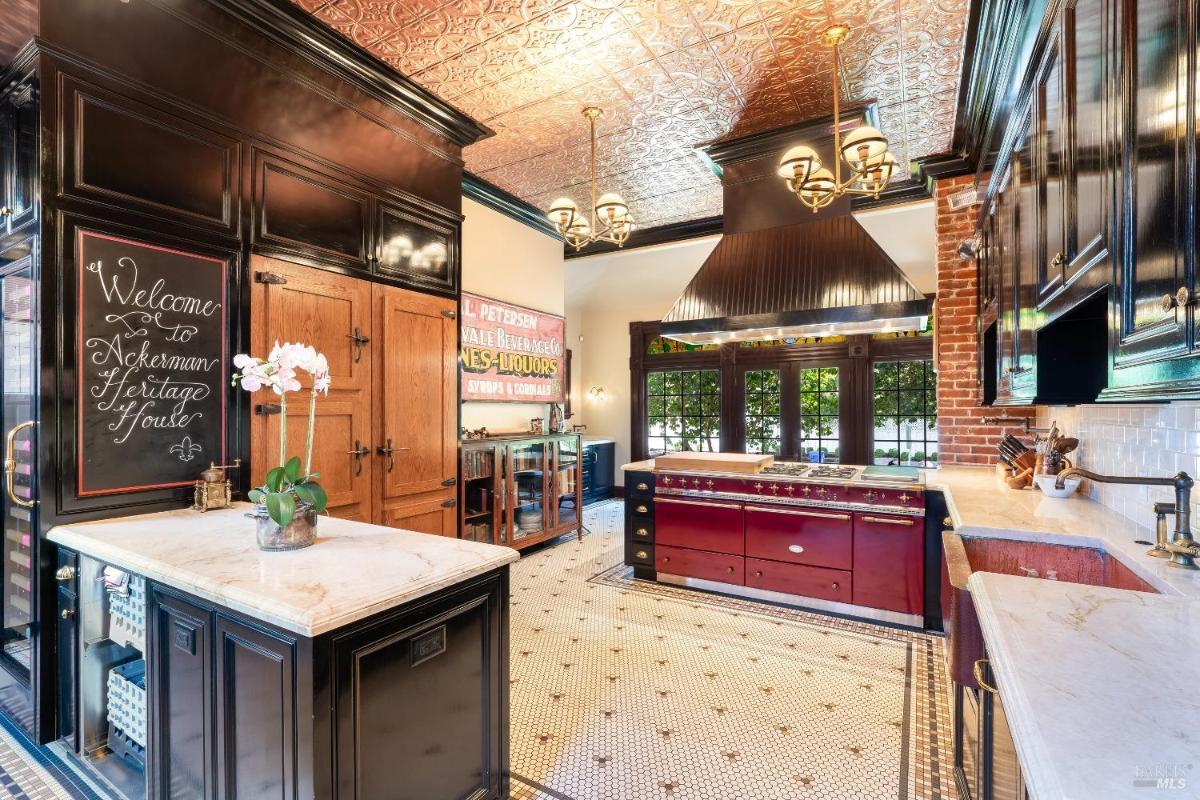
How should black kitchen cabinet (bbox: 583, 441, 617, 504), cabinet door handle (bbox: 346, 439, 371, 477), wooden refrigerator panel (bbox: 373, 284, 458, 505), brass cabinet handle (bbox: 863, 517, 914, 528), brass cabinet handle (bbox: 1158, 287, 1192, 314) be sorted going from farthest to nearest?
black kitchen cabinet (bbox: 583, 441, 617, 504) → brass cabinet handle (bbox: 863, 517, 914, 528) → wooden refrigerator panel (bbox: 373, 284, 458, 505) → cabinet door handle (bbox: 346, 439, 371, 477) → brass cabinet handle (bbox: 1158, 287, 1192, 314)

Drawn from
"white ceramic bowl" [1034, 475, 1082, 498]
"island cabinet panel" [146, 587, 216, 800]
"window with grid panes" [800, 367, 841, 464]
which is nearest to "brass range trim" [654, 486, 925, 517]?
"white ceramic bowl" [1034, 475, 1082, 498]

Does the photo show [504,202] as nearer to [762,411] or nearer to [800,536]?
[800,536]

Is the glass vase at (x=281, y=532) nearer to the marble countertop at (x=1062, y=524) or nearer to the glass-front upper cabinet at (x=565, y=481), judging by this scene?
the marble countertop at (x=1062, y=524)

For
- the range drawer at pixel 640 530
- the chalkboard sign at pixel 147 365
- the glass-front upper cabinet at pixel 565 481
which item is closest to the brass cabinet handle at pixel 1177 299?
the chalkboard sign at pixel 147 365

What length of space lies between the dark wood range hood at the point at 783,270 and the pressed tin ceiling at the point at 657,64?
9.7 inches

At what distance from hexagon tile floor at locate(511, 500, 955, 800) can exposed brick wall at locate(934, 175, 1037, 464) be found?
1.50m

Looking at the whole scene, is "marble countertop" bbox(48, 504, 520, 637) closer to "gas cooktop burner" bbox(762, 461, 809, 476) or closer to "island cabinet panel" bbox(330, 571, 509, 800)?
"island cabinet panel" bbox(330, 571, 509, 800)

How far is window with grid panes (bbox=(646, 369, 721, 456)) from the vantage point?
25.1 feet

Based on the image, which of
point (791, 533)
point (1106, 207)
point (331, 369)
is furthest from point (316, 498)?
point (791, 533)

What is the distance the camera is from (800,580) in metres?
3.66

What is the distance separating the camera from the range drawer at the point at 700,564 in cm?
387

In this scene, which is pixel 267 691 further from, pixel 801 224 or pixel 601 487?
pixel 601 487

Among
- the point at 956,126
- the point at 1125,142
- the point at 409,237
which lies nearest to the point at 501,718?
the point at 1125,142

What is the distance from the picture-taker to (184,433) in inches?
91.9
